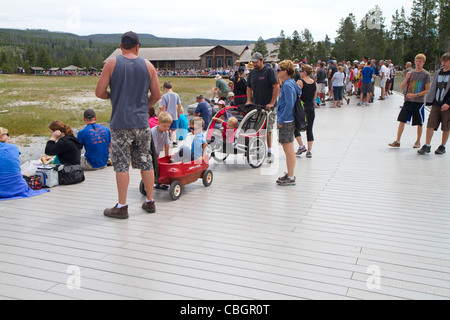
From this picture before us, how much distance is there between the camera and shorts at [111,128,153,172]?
190 inches

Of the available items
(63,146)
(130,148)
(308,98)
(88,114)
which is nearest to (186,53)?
(308,98)

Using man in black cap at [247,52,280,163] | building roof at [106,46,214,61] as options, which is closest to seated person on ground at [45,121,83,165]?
man in black cap at [247,52,280,163]

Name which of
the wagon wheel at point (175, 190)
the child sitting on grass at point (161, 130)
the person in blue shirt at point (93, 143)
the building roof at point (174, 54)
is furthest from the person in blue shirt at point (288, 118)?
the building roof at point (174, 54)

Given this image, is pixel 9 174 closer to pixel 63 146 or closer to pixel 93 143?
pixel 63 146

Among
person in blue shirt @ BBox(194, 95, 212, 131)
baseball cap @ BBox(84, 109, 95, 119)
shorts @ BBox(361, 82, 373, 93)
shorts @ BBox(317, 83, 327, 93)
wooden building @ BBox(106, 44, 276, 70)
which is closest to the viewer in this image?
baseball cap @ BBox(84, 109, 95, 119)

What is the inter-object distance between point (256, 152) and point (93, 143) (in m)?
2.76

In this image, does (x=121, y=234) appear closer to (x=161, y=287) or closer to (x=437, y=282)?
(x=161, y=287)

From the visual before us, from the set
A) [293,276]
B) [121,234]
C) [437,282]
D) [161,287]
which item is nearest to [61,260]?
[121,234]

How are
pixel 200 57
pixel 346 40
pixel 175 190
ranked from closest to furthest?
pixel 175 190
pixel 346 40
pixel 200 57

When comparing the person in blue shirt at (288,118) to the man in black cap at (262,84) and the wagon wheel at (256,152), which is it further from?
the man in black cap at (262,84)

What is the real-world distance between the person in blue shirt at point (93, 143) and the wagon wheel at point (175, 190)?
2184mm

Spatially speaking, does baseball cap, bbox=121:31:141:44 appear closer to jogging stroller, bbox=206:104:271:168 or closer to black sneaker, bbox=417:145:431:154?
jogging stroller, bbox=206:104:271:168

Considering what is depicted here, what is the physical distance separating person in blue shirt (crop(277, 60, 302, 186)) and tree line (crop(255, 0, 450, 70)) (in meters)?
78.3

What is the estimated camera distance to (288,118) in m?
6.54
